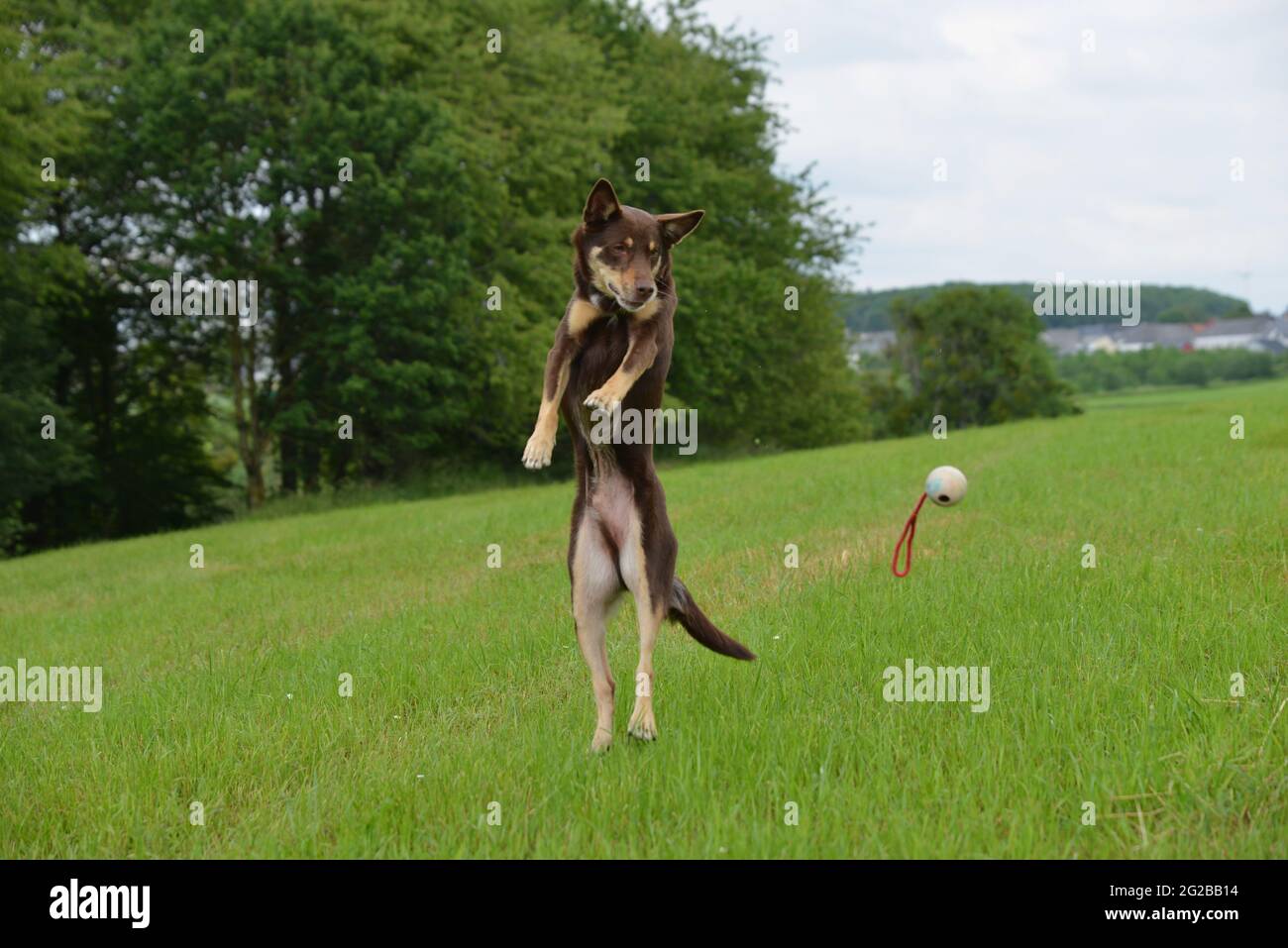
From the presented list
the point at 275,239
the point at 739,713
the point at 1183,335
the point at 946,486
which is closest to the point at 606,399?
the point at 739,713

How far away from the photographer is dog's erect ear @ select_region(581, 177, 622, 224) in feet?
14.4

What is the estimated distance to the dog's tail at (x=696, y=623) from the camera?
5.12 meters

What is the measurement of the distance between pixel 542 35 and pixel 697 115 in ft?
28.0

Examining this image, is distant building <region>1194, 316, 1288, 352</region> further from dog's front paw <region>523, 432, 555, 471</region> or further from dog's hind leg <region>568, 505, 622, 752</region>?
dog's front paw <region>523, 432, 555, 471</region>

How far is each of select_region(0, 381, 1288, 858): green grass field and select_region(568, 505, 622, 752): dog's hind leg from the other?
0.21 metres

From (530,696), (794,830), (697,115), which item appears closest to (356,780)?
(530,696)

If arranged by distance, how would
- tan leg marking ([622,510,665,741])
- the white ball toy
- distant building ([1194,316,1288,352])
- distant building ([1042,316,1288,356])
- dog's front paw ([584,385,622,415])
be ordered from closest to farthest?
dog's front paw ([584,385,622,415])
tan leg marking ([622,510,665,741])
the white ball toy
distant building ([1042,316,1288,356])
distant building ([1194,316,1288,352])

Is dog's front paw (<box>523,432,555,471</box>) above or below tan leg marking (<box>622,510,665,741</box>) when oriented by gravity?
above

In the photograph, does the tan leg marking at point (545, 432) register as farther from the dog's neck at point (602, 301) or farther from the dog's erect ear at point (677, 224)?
the dog's erect ear at point (677, 224)

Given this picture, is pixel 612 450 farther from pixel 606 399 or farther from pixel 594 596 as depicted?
pixel 594 596

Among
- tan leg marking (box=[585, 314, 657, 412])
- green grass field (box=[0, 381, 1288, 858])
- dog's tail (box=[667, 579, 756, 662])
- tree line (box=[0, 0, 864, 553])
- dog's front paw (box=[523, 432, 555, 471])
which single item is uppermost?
tree line (box=[0, 0, 864, 553])

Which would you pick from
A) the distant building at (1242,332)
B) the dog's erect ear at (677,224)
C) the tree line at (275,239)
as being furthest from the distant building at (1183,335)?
the dog's erect ear at (677,224)

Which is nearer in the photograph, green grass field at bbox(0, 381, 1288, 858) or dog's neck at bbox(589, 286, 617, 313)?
green grass field at bbox(0, 381, 1288, 858)

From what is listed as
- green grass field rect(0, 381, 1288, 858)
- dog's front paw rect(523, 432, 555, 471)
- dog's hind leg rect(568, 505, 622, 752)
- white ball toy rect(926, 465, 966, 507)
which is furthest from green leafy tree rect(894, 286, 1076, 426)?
dog's front paw rect(523, 432, 555, 471)
